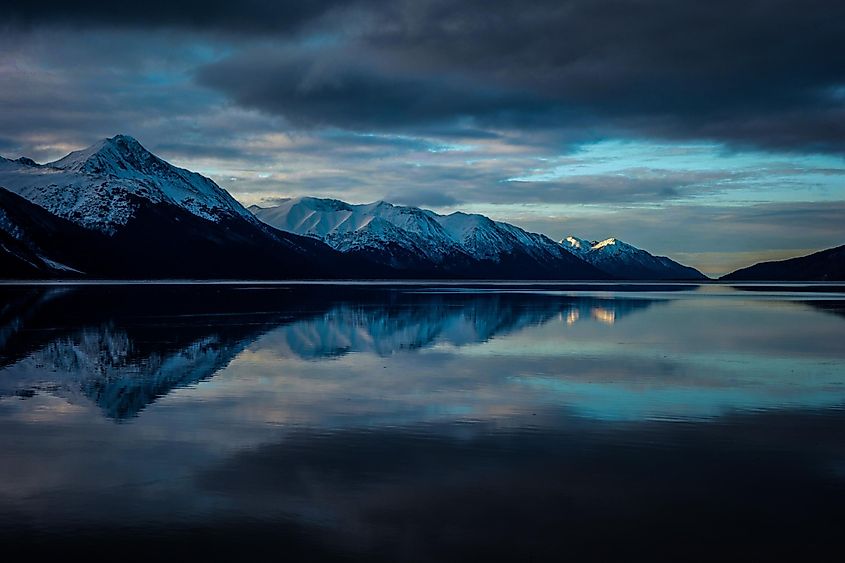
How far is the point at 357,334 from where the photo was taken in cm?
5056

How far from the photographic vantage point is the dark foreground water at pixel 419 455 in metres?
12.8

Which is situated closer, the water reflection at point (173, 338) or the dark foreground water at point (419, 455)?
the dark foreground water at point (419, 455)

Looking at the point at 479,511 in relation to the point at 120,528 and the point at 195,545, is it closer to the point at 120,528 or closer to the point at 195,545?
the point at 195,545

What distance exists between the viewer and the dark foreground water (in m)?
12.8

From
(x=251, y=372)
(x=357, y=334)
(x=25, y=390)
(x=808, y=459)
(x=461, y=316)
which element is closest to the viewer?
(x=808, y=459)

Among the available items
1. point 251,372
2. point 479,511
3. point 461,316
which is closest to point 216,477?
point 479,511

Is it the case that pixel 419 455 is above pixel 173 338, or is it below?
below

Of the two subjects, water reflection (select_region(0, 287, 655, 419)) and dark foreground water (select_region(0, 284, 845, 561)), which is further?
water reflection (select_region(0, 287, 655, 419))

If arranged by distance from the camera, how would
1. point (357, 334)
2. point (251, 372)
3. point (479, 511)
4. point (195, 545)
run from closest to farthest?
point (195, 545) → point (479, 511) → point (251, 372) → point (357, 334)

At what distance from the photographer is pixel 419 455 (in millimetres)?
18109

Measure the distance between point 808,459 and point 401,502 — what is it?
1007 cm

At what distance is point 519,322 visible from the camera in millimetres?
61750

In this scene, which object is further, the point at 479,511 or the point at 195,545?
the point at 479,511

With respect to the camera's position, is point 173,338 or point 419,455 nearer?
point 419,455
